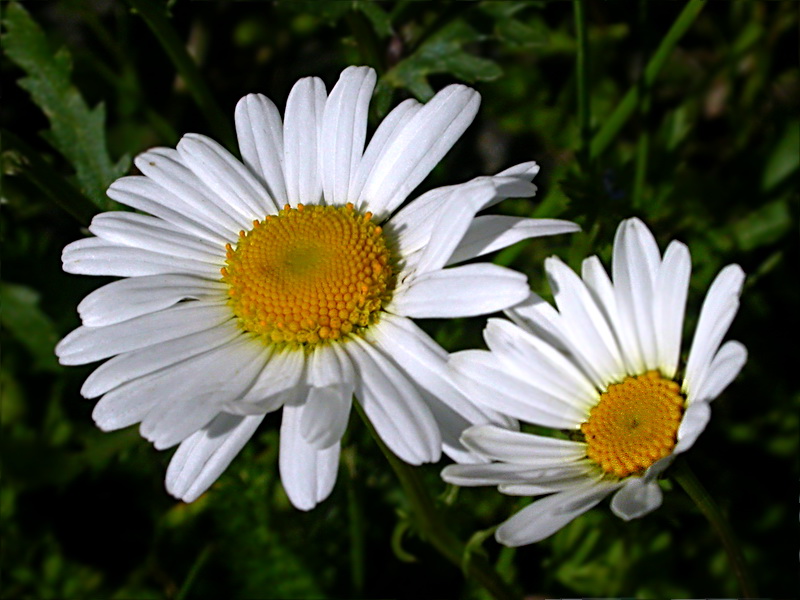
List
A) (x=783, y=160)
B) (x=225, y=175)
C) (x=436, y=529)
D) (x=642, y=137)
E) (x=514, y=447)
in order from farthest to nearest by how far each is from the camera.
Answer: (x=783, y=160)
(x=642, y=137)
(x=436, y=529)
(x=225, y=175)
(x=514, y=447)

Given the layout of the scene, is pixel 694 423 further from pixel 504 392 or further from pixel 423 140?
pixel 423 140

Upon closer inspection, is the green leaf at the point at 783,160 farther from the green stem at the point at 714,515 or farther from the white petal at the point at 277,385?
the white petal at the point at 277,385

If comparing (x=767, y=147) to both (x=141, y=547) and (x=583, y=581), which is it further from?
(x=141, y=547)

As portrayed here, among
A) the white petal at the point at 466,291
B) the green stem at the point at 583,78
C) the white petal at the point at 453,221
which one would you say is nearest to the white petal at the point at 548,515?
the white petal at the point at 466,291

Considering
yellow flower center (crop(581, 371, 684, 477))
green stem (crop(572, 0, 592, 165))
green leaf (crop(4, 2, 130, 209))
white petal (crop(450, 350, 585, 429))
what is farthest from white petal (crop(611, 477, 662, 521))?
green leaf (crop(4, 2, 130, 209))

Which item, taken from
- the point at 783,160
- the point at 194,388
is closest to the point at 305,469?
the point at 194,388

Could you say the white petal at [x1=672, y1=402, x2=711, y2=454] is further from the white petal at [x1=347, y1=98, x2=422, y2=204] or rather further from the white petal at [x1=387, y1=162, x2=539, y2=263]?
the white petal at [x1=347, y1=98, x2=422, y2=204]

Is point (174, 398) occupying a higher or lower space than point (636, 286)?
higher
